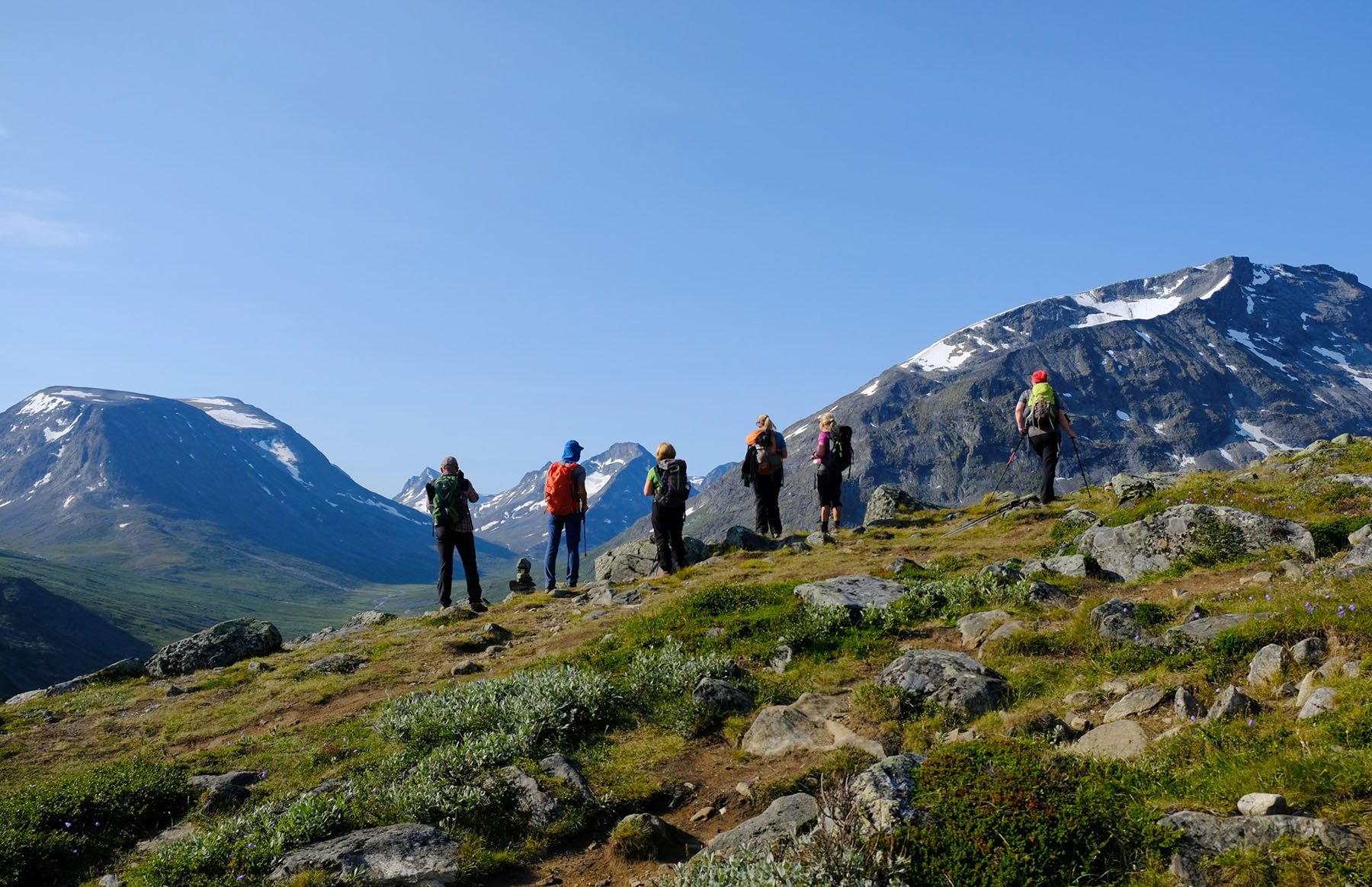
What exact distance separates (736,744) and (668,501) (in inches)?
502

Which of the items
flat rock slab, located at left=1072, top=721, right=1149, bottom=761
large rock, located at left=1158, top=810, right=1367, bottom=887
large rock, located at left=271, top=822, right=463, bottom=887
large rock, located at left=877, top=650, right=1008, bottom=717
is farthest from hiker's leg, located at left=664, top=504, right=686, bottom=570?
large rock, located at left=1158, top=810, right=1367, bottom=887

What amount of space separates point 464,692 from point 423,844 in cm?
433

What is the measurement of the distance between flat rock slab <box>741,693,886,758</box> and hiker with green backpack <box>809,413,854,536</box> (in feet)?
49.0

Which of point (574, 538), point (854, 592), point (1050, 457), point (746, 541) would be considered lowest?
point (854, 592)

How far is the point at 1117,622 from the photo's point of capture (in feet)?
35.1

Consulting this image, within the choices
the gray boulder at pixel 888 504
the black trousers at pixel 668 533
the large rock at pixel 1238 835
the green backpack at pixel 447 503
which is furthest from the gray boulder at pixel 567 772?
the gray boulder at pixel 888 504

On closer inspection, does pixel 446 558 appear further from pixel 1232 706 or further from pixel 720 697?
pixel 1232 706

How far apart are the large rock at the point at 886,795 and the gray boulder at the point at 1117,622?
4862mm

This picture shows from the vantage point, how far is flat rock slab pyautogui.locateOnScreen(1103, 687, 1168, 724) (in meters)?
8.56

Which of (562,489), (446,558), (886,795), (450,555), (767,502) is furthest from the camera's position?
(767,502)

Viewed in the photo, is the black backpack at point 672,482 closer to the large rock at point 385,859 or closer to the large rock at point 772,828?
the large rock at point 385,859

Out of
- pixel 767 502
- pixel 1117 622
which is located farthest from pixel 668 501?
pixel 1117 622

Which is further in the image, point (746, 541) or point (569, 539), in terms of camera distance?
point (746, 541)

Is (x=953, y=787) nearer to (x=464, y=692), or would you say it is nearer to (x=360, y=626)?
(x=464, y=692)
